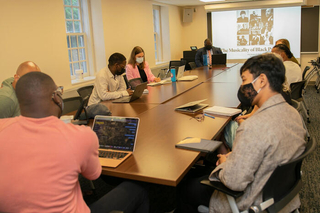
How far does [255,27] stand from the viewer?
396 inches

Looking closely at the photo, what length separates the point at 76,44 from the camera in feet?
19.6

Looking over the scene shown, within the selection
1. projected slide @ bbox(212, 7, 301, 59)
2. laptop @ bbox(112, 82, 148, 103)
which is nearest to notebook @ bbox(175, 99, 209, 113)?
laptop @ bbox(112, 82, 148, 103)

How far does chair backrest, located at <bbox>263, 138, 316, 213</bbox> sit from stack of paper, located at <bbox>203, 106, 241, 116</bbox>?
1.24m

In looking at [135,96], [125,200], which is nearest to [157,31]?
[135,96]

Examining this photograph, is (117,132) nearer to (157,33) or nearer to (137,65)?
(137,65)

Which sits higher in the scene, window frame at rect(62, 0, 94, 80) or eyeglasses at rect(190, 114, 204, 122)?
window frame at rect(62, 0, 94, 80)

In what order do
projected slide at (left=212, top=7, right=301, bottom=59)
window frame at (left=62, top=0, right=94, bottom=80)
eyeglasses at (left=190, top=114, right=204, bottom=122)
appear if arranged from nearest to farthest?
eyeglasses at (left=190, top=114, right=204, bottom=122), window frame at (left=62, top=0, right=94, bottom=80), projected slide at (left=212, top=7, right=301, bottom=59)

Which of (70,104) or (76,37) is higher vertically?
(76,37)

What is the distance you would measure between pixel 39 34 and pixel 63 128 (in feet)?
12.4

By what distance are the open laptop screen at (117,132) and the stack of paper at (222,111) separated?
113 centimetres

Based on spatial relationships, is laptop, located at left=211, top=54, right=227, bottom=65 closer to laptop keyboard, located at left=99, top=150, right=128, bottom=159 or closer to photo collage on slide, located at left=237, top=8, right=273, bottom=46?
photo collage on slide, located at left=237, top=8, right=273, bottom=46

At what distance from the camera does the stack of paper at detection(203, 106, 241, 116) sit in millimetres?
2837

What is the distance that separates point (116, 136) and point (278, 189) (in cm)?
106

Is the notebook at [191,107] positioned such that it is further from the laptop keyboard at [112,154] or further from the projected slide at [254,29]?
the projected slide at [254,29]
